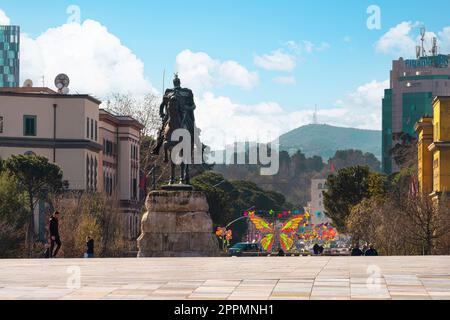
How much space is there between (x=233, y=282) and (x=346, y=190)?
4097 inches

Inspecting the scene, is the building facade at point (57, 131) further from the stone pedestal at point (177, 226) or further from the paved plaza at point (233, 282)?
the paved plaza at point (233, 282)

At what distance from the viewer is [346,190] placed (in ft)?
410

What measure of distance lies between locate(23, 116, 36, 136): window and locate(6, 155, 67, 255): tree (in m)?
8.17

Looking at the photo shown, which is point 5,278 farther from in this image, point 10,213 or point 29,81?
point 29,81

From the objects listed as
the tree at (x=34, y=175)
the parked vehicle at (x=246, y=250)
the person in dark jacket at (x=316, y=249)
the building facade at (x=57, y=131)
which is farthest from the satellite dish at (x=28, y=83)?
the person in dark jacket at (x=316, y=249)

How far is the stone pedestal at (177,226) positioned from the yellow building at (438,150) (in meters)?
46.1

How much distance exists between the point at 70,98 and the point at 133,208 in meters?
17.5

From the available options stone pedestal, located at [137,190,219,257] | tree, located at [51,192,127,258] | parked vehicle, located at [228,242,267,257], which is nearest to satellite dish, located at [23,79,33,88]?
parked vehicle, located at [228,242,267,257]

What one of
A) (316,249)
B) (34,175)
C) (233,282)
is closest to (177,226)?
(233,282)

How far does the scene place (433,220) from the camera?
2662 inches

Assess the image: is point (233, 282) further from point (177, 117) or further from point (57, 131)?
point (57, 131)

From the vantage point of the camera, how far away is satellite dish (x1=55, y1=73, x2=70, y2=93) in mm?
107569

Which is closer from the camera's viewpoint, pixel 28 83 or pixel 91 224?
pixel 91 224
